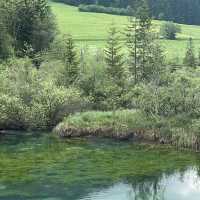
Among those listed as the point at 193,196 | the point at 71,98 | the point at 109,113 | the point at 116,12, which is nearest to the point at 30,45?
the point at 71,98

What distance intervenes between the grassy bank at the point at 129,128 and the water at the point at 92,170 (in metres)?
1.42

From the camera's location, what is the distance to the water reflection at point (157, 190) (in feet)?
162

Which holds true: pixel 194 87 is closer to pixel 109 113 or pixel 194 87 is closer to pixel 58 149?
pixel 109 113

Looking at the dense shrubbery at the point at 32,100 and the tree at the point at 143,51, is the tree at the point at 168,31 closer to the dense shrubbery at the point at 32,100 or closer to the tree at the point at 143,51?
the tree at the point at 143,51

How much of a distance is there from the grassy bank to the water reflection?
8.54 m

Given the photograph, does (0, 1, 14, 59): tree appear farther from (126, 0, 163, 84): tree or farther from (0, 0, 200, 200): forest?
(126, 0, 163, 84): tree

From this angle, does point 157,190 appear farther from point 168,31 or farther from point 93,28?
point 168,31

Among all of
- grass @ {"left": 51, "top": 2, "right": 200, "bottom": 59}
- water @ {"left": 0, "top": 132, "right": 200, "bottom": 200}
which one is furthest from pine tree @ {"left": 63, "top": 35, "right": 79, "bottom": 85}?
grass @ {"left": 51, "top": 2, "right": 200, "bottom": 59}

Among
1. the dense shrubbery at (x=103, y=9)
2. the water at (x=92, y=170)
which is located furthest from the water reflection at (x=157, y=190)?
the dense shrubbery at (x=103, y=9)

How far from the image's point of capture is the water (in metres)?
50.0

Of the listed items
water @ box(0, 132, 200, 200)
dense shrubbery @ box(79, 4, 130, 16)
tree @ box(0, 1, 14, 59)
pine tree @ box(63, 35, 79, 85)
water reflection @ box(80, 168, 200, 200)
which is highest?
dense shrubbery @ box(79, 4, 130, 16)

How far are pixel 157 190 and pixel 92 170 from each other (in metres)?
7.88

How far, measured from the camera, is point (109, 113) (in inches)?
2776

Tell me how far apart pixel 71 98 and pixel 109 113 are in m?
6.51
